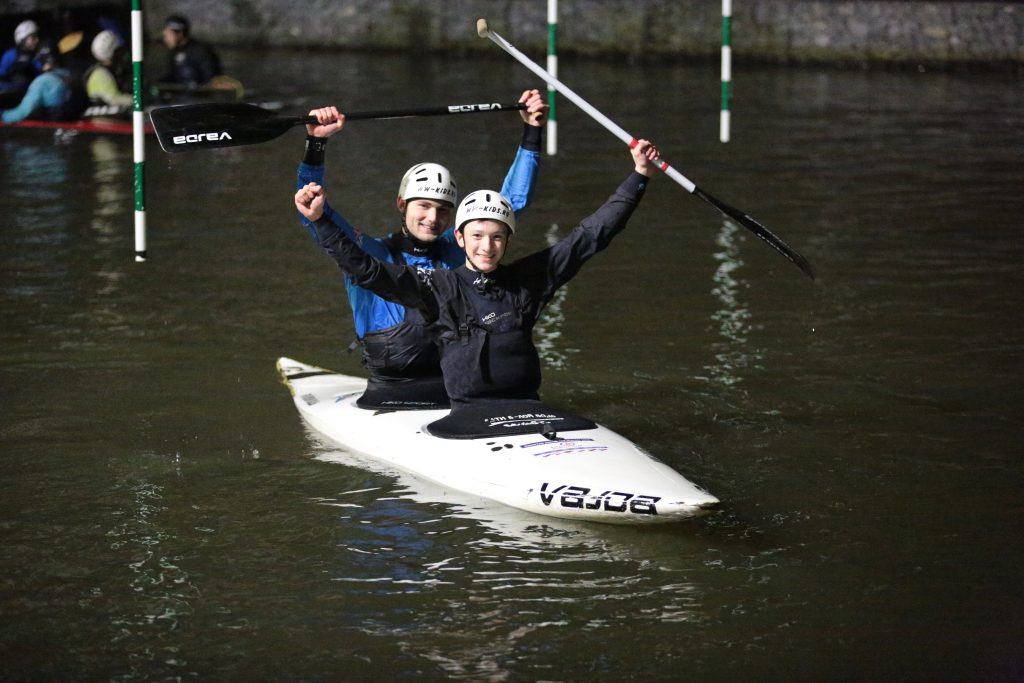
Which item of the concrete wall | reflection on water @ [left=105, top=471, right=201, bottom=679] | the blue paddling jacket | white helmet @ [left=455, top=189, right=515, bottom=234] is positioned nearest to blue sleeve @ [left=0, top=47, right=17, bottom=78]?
the concrete wall

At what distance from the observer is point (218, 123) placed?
6.05 metres

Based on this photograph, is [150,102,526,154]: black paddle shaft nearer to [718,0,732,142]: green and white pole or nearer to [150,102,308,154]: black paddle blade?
[150,102,308,154]: black paddle blade

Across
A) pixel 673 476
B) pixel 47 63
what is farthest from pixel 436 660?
pixel 47 63

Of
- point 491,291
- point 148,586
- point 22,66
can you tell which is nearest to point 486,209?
point 491,291

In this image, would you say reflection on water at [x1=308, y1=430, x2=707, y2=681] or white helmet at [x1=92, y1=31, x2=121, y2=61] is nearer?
reflection on water at [x1=308, y1=430, x2=707, y2=681]

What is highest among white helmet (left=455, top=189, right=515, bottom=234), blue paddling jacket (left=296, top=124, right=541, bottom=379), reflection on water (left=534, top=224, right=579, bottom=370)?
white helmet (left=455, top=189, right=515, bottom=234)

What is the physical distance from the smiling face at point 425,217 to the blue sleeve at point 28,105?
27.8 ft

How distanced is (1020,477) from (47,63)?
33.5 ft

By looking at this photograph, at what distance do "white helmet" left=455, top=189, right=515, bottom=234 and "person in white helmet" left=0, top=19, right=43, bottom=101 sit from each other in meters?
9.38

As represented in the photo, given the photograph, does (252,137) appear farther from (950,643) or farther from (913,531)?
(950,643)

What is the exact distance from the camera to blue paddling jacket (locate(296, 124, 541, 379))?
5793 millimetres

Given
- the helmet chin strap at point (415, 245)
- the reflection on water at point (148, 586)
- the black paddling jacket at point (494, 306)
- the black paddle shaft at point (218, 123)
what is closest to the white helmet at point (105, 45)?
the black paddle shaft at point (218, 123)

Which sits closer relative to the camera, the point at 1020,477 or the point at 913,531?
the point at 913,531

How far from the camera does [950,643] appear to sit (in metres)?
4.11
